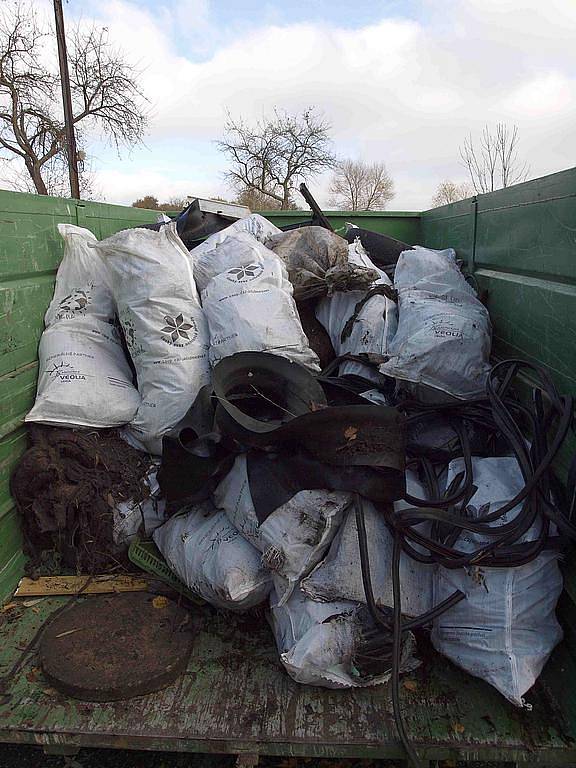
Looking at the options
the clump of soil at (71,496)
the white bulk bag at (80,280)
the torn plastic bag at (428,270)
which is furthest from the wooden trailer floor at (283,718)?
the torn plastic bag at (428,270)

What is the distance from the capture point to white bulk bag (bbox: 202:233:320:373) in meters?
2.16

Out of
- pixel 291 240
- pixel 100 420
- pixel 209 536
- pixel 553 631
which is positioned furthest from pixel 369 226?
pixel 553 631

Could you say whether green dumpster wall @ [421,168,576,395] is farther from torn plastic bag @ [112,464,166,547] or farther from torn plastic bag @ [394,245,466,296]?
torn plastic bag @ [112,464,166,547]

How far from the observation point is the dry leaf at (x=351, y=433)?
5.07ft

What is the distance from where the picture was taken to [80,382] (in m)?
2.16

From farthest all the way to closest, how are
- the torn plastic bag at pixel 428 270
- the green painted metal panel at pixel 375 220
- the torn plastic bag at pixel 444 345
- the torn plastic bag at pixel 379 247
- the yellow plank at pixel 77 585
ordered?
the green painted metal panel at pixel 375 220
the torn plastic bag at pixel 379 247
the torn plastic bag at pixel 428 270
the torn plastic bag at pixel 444 345
the yellow plank at pixel 77 585

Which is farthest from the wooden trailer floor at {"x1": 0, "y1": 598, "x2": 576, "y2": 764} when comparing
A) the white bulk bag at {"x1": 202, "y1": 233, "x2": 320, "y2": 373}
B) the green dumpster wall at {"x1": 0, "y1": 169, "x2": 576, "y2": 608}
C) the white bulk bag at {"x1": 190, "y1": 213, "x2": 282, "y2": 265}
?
the white bulk bag at {"x1": 190, "y1": 213, "x2": 282, "y2": 265}

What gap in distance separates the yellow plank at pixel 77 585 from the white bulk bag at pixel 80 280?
1003 mm

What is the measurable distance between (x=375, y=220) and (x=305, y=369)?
237 centimetres

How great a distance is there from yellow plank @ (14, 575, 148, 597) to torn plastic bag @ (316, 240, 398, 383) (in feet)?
3.68

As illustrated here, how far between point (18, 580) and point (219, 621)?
74 centimetres

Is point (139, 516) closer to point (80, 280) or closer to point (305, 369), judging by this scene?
point (305, 369)

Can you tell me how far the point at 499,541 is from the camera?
147cm

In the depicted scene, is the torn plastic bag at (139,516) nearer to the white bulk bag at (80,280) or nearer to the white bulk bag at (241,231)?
the white bulk bag at (80,280)
